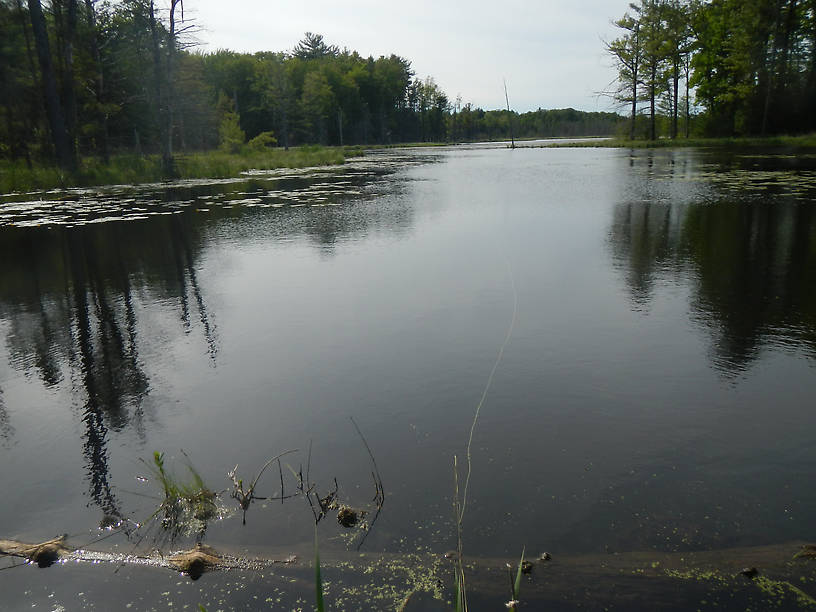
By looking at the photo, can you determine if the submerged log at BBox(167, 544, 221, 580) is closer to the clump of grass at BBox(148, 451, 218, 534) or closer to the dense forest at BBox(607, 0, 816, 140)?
the clump of grass at BBox(148, 451, 218, 534)

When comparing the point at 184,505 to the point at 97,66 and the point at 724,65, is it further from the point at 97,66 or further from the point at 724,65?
the point at 724,65

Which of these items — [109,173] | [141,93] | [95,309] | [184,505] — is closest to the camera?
[184,505]

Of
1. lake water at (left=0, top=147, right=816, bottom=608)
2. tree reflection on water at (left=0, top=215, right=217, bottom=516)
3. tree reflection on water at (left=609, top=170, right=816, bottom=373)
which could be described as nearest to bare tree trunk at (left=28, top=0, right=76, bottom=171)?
tree reflection on water at (left=0, top=215, right=217, bottom=516)

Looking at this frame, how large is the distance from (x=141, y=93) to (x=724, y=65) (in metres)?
47.8

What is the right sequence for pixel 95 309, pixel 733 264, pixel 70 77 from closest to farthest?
pixel 95 309
pixel 733 264
pixel 70 77

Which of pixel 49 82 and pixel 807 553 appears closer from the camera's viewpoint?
pixel 807 553

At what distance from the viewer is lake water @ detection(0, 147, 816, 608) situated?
117 inches

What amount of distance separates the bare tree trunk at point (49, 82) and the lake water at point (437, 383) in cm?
1514

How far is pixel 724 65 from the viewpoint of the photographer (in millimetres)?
46719

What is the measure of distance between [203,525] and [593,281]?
602 centimetres

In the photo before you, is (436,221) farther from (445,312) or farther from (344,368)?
(344,368)

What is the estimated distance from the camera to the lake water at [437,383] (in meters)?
2.98

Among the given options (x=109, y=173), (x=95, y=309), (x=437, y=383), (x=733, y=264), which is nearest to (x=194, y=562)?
(x=437, y=383)

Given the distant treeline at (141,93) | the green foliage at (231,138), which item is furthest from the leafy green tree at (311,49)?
the green foliage at (231,138)
